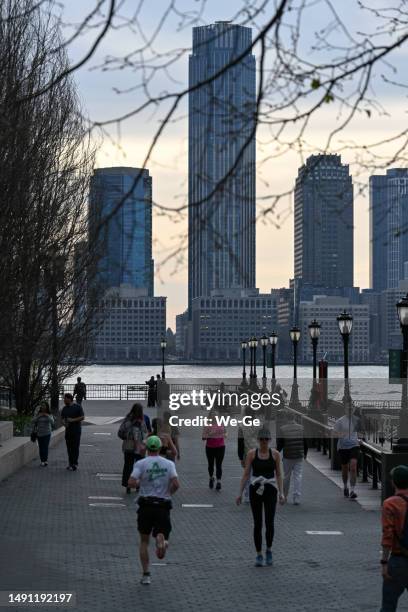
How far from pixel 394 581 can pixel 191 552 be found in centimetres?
594

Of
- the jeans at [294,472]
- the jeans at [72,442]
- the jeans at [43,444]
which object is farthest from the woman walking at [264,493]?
the jeans at [43,444]

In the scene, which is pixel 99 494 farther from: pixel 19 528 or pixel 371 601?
pixel 371 601

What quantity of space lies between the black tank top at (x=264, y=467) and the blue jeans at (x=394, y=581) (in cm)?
479

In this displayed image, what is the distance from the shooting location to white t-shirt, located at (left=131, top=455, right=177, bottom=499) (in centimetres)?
1280

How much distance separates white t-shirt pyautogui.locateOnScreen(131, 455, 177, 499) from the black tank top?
1677 millimetres

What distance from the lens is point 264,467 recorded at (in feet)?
46.7

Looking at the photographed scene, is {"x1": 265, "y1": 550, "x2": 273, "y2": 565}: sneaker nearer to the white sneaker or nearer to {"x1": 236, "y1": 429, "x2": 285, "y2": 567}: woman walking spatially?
{"x1": 236, "y1": 429, "x2": 285, "y2": 567}: woman walking

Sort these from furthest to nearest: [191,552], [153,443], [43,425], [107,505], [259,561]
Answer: [43,425], [107,505], [191,552], [259,561], [153,443]

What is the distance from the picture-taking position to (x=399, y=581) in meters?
9.45

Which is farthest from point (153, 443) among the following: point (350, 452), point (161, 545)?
point (350, 452)

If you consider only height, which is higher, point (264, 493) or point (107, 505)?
point (264, 493)

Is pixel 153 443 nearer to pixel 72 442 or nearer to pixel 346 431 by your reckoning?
pixel 346 431

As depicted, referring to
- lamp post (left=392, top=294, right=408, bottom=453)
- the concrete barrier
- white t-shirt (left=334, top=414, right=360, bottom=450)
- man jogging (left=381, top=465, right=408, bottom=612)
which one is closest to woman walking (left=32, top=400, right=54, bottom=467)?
the concrete barrier

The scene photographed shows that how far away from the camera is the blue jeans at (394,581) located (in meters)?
9.43
